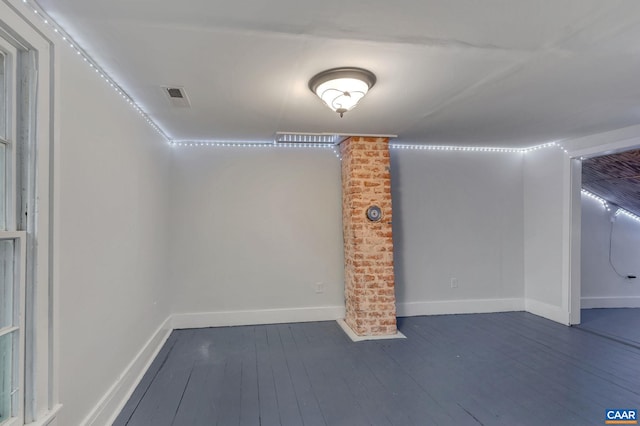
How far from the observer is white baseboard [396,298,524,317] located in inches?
175

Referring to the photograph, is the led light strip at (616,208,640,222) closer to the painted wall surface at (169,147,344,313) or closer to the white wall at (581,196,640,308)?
the white wall at (581,196,640,308)

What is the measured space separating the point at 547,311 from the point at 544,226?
1091mm

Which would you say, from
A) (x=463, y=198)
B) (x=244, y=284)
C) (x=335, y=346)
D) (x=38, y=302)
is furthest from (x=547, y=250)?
(x=38, y=302)

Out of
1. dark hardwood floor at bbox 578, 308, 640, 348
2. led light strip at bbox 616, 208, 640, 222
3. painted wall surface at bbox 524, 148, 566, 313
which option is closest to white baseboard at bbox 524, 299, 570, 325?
painted wall surface at bbox 524, 148, 566, 313

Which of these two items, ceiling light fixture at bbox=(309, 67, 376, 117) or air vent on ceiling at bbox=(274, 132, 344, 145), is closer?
ceiling light fixture at bbox=(309, 67, 376, 117)

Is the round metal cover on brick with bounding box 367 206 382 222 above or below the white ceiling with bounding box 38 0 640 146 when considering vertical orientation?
below

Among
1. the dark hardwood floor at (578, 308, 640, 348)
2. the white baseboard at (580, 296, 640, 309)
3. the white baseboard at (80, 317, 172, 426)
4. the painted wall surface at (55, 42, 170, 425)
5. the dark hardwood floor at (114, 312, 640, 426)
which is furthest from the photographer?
the white baseboard at (580, 296, 640, 309)

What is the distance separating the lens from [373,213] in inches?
149

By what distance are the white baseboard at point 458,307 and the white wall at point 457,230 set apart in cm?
1

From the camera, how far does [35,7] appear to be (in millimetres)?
1479

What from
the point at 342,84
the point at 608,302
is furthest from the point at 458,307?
the point at 342,84

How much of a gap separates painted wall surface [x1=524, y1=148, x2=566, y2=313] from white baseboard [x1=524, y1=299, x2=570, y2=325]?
0.12ft

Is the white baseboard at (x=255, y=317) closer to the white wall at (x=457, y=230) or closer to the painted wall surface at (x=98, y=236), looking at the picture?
the painted wall surface at (x=98, y=236)

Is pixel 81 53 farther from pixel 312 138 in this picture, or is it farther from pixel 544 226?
pixel 544 226
